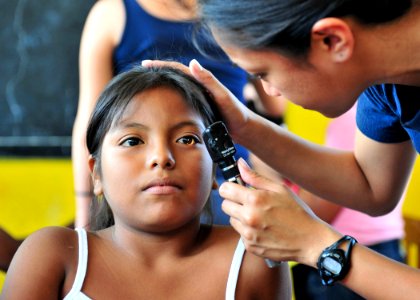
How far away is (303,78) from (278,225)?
24cm

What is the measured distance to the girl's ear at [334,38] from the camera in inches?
46.2

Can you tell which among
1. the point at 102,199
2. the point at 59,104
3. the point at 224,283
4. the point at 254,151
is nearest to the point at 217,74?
the point at 254,151

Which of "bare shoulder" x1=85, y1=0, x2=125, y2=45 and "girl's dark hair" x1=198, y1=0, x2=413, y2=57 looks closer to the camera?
"girl's dark hair" x1=198, y1=0, x2=413, y2=57

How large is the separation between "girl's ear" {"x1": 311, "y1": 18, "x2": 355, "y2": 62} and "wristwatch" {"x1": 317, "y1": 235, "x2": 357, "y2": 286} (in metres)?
0.30

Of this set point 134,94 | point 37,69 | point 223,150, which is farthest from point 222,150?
point 37,69

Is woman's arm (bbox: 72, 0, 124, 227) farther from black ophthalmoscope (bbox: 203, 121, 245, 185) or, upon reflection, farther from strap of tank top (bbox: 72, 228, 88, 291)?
black ophthalmoscope (bbox: 203, 121, 245, 185)

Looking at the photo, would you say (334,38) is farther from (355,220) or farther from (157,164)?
(355,220)

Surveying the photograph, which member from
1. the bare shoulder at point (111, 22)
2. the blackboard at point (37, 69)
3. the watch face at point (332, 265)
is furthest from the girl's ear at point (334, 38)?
the blackboard at point (37, 69)

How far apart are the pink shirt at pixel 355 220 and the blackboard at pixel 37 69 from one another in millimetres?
1634

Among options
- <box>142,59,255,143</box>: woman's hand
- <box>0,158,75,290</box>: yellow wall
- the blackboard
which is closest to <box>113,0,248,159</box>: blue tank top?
<box>142,59,255,143</box>: woman's hand

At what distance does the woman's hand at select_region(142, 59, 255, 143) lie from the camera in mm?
1519

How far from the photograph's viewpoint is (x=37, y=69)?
3.70 m

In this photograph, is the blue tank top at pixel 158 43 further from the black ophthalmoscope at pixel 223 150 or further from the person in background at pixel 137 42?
the black ophthalmoscope at pixel 223 150

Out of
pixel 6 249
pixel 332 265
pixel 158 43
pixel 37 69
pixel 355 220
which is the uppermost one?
pixel 158 43
